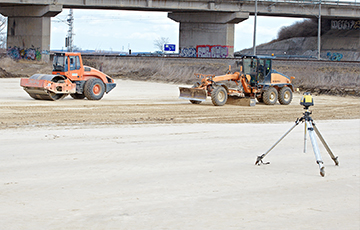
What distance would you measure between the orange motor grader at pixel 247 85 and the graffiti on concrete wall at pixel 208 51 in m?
33.7

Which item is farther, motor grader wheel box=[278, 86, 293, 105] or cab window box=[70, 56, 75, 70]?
motor grader wheel box=[278, 86, 293, 105]

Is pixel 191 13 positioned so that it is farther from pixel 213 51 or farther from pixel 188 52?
pixel 213 51

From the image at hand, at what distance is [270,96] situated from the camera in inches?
941

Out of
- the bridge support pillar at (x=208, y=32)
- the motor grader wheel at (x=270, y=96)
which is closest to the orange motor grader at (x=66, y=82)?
the motor grader wheel at (x=270, y=96)

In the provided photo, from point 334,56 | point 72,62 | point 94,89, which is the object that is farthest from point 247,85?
point 334,56

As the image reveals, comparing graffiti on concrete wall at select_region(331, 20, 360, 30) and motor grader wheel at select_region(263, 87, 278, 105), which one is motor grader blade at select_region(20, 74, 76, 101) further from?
graffiti on concrete wall at select_region(331, 20, 360, 30)

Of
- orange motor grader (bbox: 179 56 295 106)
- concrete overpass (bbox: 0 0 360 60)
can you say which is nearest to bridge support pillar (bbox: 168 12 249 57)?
concrete overpass (bbox: 0 0 360 60)

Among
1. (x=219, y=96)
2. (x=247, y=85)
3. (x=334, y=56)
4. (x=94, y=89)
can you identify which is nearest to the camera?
(x=219, y=96)

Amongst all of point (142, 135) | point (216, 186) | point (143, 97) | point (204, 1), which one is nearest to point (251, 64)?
point (143, 97)

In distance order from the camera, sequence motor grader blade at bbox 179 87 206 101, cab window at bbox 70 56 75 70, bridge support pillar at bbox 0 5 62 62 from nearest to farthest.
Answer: cab window at bbox 70 56 75 70
motor grader blade at bbox 179 87 206 101
bridge support pillar at bbox 0 5 62 62

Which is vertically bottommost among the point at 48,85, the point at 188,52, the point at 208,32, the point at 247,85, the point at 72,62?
the point at 48,85

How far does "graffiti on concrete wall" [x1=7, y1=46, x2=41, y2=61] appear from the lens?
5409 cm

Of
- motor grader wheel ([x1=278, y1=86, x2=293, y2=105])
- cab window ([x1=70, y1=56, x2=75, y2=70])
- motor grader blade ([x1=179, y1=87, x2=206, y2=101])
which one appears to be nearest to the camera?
cab window ([x1=70, y1=56, x2=75, y2=70])

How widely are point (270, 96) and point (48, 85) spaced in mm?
10023
